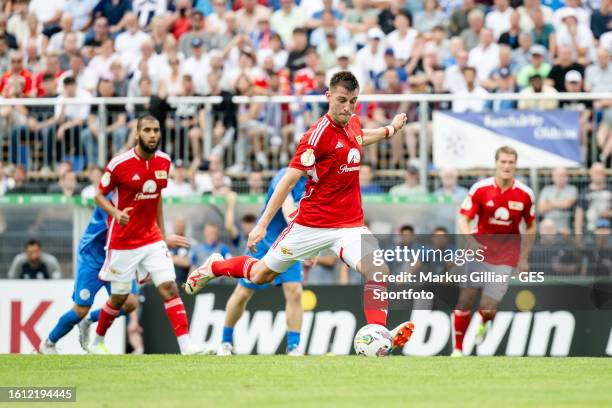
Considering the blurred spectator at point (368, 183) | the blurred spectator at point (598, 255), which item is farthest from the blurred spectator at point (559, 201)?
the blurred spectator at point (368, 183)

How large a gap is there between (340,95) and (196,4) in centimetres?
1378

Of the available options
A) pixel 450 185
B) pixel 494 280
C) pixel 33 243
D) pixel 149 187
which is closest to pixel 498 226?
pixel 494 280

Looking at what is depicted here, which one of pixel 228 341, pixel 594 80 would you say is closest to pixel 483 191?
pixel 228 341

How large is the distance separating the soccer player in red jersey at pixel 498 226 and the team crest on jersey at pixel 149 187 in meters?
3.81

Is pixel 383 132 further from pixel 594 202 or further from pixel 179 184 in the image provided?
pixel 179 184

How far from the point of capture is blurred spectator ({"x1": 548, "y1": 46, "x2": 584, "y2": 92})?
21.5m

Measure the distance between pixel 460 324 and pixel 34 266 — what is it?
24.1 feet

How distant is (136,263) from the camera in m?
15.5

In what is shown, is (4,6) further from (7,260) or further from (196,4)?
(7,260)

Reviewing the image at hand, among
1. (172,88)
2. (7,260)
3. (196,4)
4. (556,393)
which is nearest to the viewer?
(556,393)

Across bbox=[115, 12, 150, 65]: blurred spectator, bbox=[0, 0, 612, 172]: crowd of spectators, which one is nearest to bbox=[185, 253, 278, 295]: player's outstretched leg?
bbox=[0, 0, 612, 172]: crowd of spectators

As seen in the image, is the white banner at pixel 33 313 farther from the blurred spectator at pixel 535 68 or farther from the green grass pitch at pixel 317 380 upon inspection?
the blurred spectator at pixel 535 68

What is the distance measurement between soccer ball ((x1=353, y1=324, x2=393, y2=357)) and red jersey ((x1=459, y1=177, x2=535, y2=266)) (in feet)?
13.0

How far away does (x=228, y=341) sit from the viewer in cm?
1616
